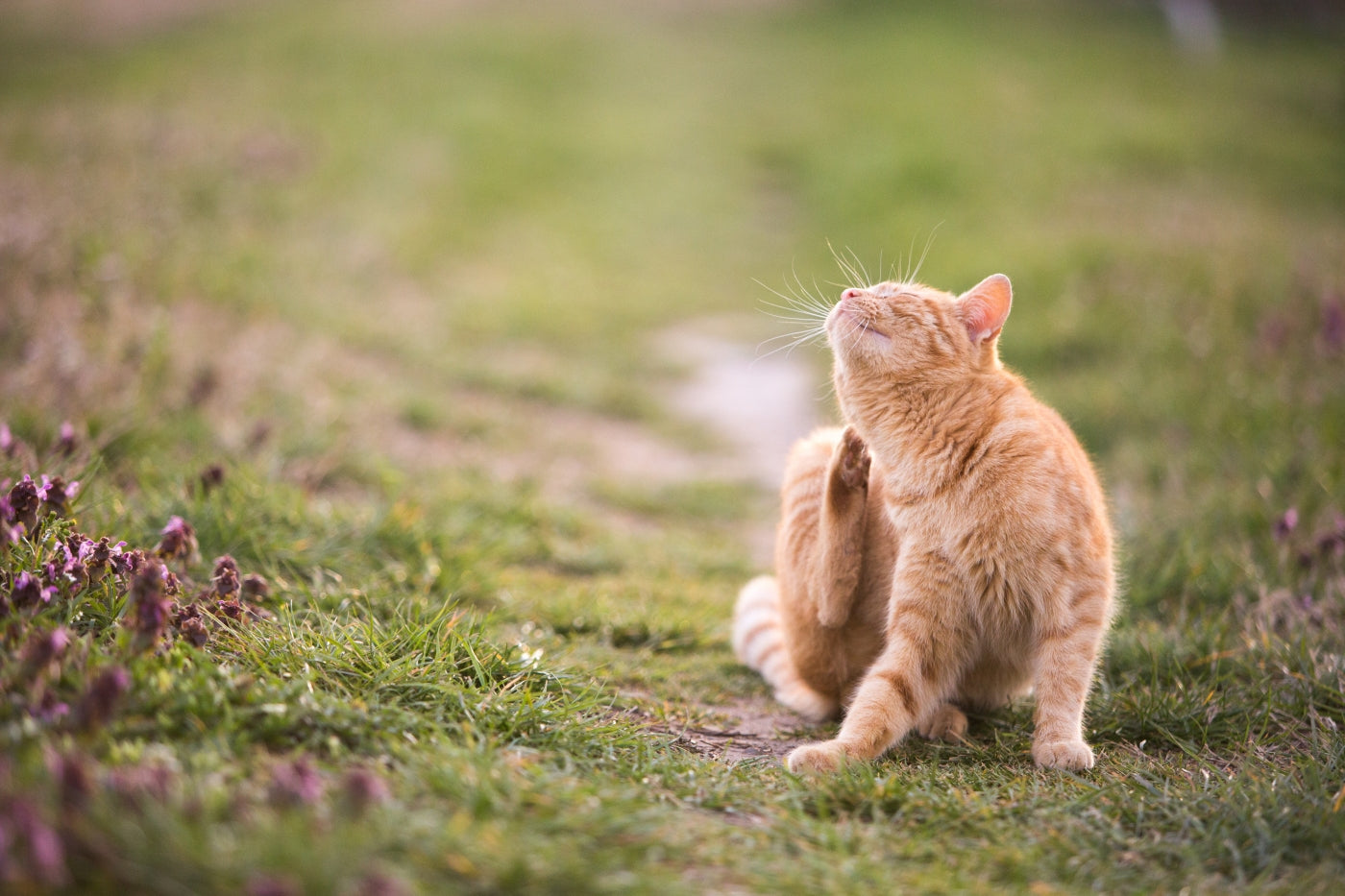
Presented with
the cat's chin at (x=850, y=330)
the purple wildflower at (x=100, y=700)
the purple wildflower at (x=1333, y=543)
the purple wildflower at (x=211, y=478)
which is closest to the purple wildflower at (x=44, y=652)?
the purple wildflower at (x=100, y=700)

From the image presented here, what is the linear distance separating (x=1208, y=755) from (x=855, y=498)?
4.15 feet

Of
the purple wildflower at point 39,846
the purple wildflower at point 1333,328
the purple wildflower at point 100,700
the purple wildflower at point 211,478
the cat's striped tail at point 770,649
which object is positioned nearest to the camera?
the purple wildflower at point 39,846

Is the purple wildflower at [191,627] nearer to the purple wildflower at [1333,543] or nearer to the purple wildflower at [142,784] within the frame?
the purple wildflower at [142,784]

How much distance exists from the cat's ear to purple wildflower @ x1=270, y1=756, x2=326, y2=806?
2.24 meters

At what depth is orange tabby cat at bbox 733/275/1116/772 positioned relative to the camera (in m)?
2.79

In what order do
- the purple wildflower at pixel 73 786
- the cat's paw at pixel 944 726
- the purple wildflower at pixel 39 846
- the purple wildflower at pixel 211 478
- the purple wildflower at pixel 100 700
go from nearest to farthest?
1. the purple wildflower at pixel 39 846
2. the purple wildflower at pixel 73 786
3. the purple wildflower at pixel 100 700
4. the cat's paw at pixel 944 726
5. the purple wildflower at pixel 211 478

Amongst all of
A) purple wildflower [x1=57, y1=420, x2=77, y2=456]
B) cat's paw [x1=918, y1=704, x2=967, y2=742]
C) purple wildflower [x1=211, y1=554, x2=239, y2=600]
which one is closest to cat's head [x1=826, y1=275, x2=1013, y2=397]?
cat's paw [x1=918, y1=704, x2=967, y2=742]

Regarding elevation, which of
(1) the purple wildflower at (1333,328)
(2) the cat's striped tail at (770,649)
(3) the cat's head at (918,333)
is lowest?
(2) the cat's striped tail at (770,649)

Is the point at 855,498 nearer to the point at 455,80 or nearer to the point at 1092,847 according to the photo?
the point at 1092,847

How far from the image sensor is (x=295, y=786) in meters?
1.92

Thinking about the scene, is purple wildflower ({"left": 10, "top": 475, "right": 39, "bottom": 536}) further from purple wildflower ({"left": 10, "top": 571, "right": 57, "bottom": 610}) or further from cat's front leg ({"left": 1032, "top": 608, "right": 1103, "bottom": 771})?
cat's front leg ({"left": 1032, "top": 608, "right": 1103, "bottom": 771})

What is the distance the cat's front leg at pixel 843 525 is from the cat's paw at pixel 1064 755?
0.70m

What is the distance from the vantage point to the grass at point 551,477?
6.91 feet

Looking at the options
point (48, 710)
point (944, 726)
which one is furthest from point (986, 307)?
point (48, 710)
